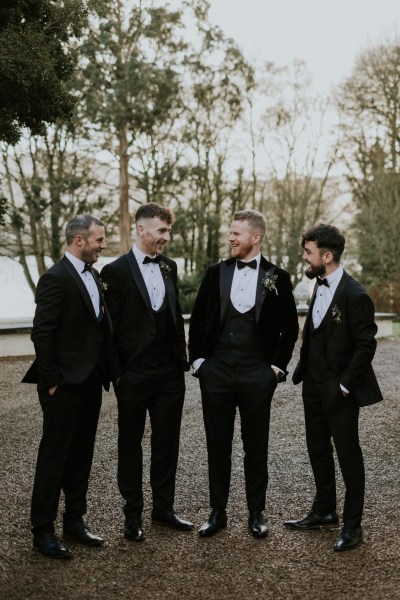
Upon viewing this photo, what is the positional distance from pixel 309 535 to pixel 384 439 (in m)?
3.08

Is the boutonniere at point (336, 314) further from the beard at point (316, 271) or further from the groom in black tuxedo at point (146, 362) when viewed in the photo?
the groom in black tuxedo at point (146, 362)

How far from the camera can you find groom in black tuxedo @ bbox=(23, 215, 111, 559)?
3.96m

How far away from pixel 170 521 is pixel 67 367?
1.22 metres

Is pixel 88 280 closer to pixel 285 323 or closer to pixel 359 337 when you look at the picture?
pixel 285 323

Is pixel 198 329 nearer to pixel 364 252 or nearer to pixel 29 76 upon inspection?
pixel 29 76

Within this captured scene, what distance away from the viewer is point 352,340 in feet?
13.8

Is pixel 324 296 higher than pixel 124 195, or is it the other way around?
pixel 124 195

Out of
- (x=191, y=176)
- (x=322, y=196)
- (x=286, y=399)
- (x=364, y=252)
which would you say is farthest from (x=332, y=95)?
(x=286, y=399)

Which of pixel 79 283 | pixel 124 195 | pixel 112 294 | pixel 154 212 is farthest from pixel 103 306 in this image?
pixel 124 195

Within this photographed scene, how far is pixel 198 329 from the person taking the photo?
452 centimetres

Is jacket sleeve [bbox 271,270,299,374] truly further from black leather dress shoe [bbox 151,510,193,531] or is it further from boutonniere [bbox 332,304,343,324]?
black leather dress shoe [bbox 151,510,193,531]

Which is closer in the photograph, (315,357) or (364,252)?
(315,357)

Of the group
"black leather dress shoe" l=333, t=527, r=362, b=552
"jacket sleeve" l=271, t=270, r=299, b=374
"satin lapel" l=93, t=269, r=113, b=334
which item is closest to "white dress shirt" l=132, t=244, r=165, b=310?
"satin lapel" l=93, t=269, r=113, b=334

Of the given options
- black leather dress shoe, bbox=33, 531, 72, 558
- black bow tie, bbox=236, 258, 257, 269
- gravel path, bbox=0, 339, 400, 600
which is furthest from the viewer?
black bow tie, bbox=236, 258, 257, 269
